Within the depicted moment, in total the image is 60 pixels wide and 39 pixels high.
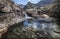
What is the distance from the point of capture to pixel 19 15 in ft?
23.6

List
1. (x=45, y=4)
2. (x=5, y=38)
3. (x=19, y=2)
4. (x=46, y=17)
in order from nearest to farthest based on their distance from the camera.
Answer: (x=5, y=38), (x=19, y=2), (x=45, y=4), (x=46, y=17)

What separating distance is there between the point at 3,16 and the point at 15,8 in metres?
2.29

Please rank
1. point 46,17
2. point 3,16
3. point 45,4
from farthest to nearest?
point 46,17 < point 45,4 < point 3,16

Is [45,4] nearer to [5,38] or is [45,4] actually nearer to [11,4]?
[11,4]

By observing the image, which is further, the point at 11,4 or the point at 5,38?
the point at 11,4

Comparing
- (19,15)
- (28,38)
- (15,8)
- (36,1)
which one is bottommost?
(28,38)

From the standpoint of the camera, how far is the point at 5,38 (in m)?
3.68

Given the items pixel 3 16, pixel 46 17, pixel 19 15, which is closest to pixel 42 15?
pixel 46 17

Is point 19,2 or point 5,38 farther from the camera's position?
point 19,2

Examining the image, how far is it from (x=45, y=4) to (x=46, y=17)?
0.98 m

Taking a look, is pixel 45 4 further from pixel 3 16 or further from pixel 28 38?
pixel 28 38

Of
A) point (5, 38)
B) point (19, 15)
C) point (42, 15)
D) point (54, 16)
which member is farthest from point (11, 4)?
point (5, 38)

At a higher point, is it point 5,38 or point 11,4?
point 11,4

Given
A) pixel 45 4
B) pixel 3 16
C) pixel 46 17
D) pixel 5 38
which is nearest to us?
pixel 5 38
